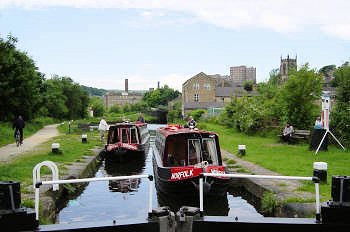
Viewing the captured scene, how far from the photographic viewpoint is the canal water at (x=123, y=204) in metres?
11.5

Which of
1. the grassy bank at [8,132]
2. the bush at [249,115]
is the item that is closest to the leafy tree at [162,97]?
the grassy bank at [8,132]

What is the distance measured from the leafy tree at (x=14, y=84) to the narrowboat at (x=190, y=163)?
14.7 meters

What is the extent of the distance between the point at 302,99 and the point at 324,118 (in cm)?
588

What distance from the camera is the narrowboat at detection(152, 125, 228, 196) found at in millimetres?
11812

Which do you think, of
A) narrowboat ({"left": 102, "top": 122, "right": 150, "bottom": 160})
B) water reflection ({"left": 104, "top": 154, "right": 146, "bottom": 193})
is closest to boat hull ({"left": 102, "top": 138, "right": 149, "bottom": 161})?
narrowboat ({"left": 102, "top": 122, "right": 150, "bottom": 160})

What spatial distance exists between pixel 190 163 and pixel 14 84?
65.6ft

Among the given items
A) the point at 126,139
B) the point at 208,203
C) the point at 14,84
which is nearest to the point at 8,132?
the point at 14,84

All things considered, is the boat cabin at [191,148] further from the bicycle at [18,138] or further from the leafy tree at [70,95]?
the leafy tree at [70,95]

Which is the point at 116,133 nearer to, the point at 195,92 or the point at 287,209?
the point at 287,209

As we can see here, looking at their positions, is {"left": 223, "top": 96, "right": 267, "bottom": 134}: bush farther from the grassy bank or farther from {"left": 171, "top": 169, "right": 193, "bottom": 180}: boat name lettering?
{"left": 171, "top": 169, "right": 193, "bottom": 180}: boat name lettering

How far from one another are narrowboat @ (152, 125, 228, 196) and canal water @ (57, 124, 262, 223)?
0.43 meters

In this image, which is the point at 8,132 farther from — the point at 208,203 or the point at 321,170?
the point at 321,170

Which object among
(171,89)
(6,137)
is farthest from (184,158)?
(171,89)

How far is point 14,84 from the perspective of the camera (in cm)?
2972
